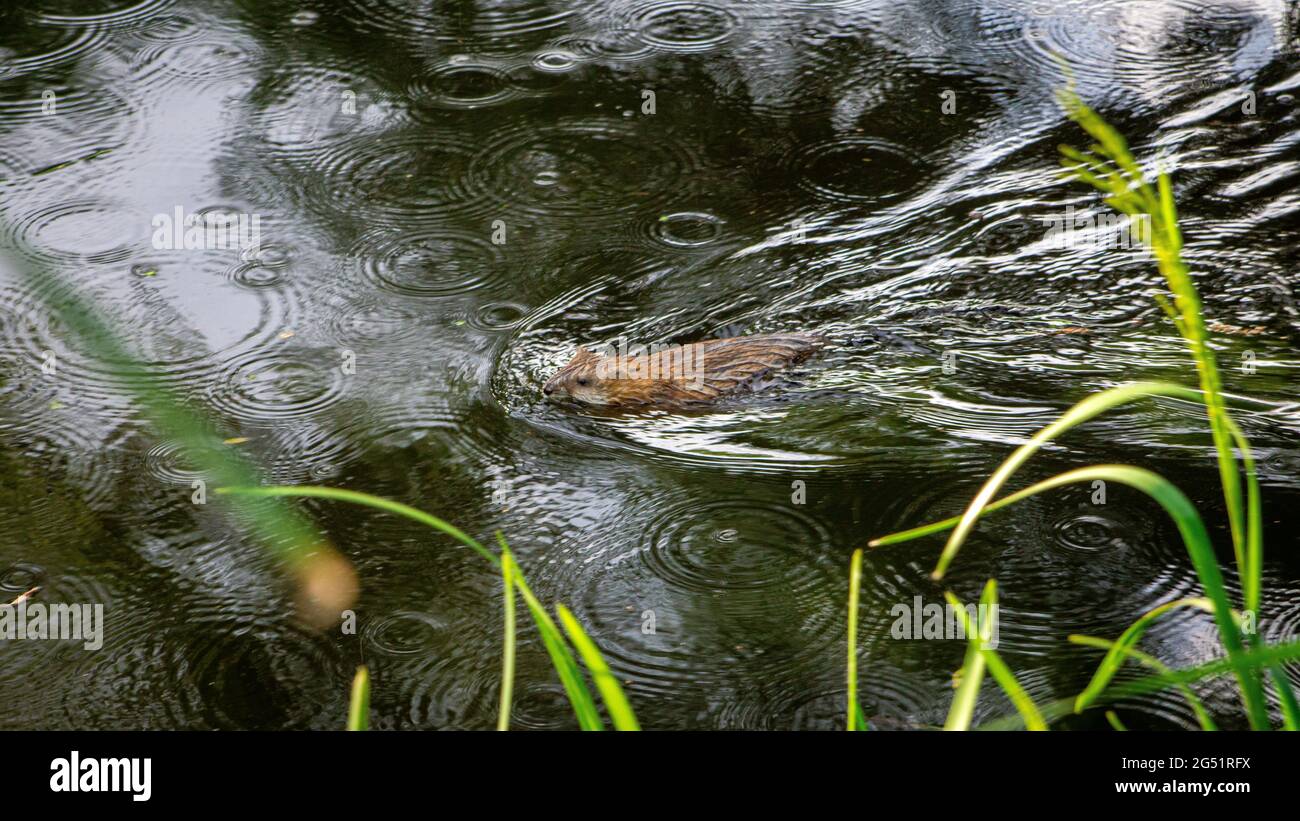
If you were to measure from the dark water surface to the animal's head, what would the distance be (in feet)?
0.30

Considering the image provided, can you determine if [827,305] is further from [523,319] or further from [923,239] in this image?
[523,319]

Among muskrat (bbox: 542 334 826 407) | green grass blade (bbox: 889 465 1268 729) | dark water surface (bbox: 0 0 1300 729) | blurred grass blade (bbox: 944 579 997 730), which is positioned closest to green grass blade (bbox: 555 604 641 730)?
blurred grass blade (bbox: 944 579 997 730)

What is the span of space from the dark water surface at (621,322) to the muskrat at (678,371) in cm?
10

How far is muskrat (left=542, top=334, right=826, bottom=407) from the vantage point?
4.55 m

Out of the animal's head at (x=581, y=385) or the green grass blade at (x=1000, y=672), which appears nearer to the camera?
the green grass blade at (x=1000, y=672)

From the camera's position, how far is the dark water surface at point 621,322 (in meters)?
3.47

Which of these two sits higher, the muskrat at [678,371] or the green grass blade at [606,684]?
the muskrat at [678,371]

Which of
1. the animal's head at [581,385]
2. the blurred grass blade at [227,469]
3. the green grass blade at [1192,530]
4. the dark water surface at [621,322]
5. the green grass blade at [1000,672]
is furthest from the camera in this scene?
the animal's head at [581,385]

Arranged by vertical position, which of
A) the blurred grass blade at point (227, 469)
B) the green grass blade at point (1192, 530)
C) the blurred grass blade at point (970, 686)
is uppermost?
the blurred grass blade at point (227, 469)

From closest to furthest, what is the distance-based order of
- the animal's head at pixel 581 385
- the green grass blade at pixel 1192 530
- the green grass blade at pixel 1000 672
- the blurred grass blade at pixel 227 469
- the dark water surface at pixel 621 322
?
the green grass blade at pixel 1192 530, the green grass blade at pixel 1000 672, the dark water surface at pixel 621 322, the blurred grass blade at pixel 227 469, the animal's head at pixel 581 385

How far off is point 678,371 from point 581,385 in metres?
0.41

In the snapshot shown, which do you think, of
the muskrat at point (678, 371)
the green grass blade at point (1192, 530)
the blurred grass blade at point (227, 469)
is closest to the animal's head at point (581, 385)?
the muskrat at point (678, 371)

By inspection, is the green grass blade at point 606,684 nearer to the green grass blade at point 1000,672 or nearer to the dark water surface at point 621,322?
the green grass blade at point 1000,672

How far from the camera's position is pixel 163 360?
4863mm
